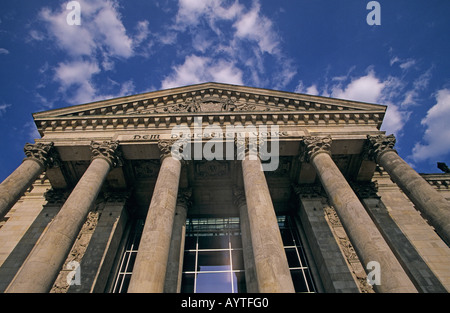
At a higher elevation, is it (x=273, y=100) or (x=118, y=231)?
(x=273, y=100)

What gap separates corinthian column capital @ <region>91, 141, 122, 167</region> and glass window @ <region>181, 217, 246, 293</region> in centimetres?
621

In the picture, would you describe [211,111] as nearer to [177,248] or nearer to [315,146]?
[315,146]

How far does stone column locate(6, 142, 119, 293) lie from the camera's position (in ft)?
26.8

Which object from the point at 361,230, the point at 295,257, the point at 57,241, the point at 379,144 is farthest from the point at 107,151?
the point at 379,144

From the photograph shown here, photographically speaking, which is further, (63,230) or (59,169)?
(59,169)

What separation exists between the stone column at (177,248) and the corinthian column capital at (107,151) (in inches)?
161

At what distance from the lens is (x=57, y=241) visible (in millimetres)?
9211

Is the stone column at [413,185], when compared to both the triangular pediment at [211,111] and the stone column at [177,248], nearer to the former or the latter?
the triangular pediment at [211,111]

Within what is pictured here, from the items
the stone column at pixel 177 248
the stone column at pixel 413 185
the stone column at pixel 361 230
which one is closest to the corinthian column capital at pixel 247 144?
the stone column at pixel 361 230

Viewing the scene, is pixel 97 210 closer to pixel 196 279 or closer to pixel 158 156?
pixel 158 156

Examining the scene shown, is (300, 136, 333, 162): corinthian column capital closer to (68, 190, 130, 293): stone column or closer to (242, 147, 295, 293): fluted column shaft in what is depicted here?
(242, 147, 295, 293): fluted column shaft

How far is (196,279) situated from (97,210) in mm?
6840

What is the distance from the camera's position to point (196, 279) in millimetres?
13375
